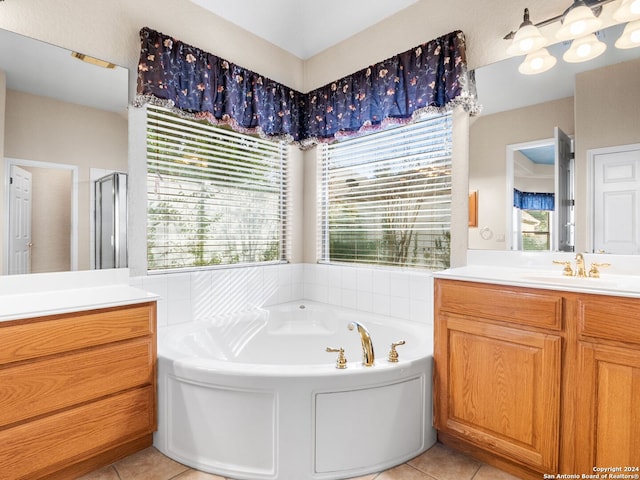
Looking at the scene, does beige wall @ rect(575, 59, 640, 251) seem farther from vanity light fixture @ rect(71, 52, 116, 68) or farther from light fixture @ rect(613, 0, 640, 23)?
vanity light fixture @ rect(71, 52, 116, 68)

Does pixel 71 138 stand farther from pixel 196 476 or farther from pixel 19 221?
pixel 196 476

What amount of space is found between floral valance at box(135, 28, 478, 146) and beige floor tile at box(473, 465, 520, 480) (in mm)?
1972

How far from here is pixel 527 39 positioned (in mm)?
1900

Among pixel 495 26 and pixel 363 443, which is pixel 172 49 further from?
pixel 363 443

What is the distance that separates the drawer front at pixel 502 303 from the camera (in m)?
1.49

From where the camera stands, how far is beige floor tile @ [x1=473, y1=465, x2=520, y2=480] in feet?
5.36

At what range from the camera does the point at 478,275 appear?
1729 millimetres

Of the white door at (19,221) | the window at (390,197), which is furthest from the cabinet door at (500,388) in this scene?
the white door at (19,221)

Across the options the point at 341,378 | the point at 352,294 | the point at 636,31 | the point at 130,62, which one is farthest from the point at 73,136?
the point at 636,31

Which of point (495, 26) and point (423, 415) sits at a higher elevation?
point (495, 26)

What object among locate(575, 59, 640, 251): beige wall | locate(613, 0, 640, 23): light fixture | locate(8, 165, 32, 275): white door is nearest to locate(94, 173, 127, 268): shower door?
locate(8, 165, 32, 275): white door

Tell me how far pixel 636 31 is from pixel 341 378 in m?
2.16

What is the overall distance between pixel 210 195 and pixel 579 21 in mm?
2388

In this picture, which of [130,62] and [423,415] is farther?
[130,62]
